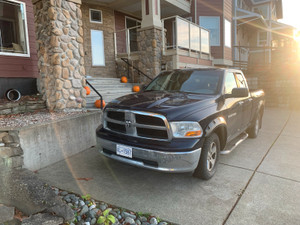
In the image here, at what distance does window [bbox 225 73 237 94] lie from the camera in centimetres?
416

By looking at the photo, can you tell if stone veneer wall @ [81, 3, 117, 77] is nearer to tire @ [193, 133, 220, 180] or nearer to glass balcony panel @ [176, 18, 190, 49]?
glass balcony panel @ [176, 18, 190, 49]

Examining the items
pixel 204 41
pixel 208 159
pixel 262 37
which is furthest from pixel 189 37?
pixel 262 37

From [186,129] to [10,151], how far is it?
282 cm

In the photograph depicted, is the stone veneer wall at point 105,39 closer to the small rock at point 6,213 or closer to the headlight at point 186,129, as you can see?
the headlight at point 186,129

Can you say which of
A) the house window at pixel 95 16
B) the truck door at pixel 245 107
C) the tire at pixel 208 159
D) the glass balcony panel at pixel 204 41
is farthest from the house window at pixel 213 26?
the tire at pixel 208 159

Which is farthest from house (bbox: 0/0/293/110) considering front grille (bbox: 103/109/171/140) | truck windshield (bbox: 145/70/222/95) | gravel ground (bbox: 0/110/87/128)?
front grille (bbox: 103/109/171/140)

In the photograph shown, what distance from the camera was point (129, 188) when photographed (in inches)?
130

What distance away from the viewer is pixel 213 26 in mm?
14539

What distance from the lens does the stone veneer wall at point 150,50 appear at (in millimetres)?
9795

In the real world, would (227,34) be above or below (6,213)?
above

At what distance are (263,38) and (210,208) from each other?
2421 centimetres

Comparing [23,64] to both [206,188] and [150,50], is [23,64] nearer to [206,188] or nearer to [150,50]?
[150,50]

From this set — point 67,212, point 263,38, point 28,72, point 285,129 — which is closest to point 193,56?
point 285,129

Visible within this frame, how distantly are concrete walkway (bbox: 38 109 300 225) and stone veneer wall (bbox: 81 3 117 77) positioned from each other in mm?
7132
